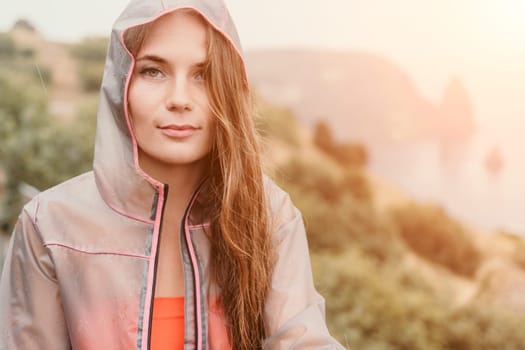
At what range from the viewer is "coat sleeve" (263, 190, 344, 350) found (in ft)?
4.99

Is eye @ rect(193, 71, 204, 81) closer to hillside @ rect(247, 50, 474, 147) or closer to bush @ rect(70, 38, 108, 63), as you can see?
hillside @ rect(247, 50, 474, 147)

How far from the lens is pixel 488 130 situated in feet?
11.6

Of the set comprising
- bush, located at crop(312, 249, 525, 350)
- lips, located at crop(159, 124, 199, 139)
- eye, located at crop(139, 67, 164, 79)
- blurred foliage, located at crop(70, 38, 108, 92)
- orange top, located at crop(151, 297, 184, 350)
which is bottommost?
bush, located at crop(312, 249, 525, 350)

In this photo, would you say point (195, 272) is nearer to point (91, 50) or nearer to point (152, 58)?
point (152, 58)

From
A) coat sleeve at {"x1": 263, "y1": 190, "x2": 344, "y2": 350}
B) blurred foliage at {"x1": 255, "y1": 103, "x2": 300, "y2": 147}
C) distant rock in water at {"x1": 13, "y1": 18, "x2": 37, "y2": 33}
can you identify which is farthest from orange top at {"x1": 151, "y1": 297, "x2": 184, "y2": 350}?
distant rock in water at {"x1": 13, "y1": 18, "x2": 37, "y2": 33}

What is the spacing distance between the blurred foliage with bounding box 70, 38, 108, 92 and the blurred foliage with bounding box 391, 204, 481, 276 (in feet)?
5.61

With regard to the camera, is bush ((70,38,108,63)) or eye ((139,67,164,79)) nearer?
eye ((139,67,164,79))

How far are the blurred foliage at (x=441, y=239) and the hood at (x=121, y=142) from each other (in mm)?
2183

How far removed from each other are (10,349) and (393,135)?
247cm

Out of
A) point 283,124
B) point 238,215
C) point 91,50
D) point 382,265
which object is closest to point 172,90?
point 238,215

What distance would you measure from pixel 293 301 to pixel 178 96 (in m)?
0.50

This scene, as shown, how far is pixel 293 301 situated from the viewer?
5.14ft

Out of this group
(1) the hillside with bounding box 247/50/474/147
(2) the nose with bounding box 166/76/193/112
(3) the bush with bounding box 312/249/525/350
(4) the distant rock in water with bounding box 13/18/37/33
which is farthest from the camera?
(4) the distant rock in water with bounding box 13/18/37/33

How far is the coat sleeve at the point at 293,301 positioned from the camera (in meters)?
1.52
